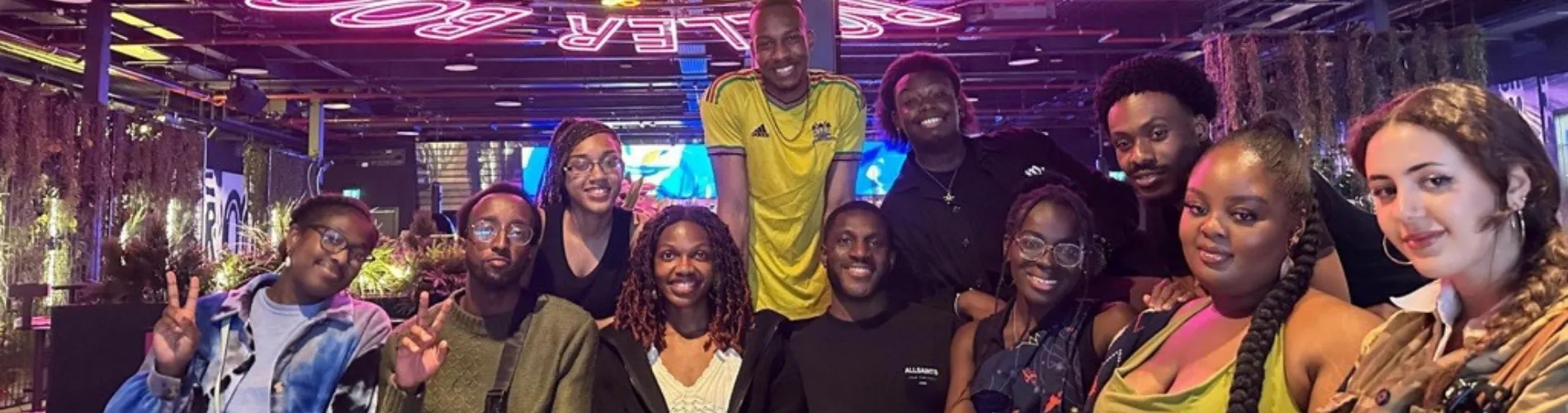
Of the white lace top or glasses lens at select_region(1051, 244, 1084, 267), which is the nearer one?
glasses lens at select_region(1051, 244, 1084, 267)

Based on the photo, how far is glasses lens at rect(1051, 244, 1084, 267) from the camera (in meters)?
2.68

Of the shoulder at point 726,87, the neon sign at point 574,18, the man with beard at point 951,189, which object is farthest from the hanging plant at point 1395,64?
the shoulder at point 726,87

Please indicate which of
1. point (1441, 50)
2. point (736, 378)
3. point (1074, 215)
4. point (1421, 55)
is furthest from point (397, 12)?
point (1441, 50)

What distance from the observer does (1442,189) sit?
60.5 inches

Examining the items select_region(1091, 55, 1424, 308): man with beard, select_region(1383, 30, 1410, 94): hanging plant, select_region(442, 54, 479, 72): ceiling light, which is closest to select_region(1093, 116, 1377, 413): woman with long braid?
select_region(1091, 55, 1424, 308): man with beard

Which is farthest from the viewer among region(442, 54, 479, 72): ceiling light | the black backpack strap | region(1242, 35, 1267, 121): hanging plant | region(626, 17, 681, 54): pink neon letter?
region(442, 54, 479, 72): ceiling light

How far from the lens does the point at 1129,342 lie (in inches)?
88.9

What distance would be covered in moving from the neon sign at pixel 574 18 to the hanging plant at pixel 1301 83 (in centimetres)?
336

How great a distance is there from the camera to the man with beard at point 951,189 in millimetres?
3381

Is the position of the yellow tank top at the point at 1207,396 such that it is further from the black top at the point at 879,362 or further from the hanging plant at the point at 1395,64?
the hanging plant at the point at 1395,64

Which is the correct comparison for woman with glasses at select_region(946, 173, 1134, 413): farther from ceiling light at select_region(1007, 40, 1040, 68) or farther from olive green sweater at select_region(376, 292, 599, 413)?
ceiling light at select_region(1007, 40, 1040, 68)

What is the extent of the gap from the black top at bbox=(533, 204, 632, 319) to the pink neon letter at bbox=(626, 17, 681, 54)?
4782 mm

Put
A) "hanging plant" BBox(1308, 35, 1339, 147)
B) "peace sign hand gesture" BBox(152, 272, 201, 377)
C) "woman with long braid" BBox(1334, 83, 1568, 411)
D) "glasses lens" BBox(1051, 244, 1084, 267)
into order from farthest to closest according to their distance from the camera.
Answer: "hanging plant" BBox(1308, 35, 1339, 147), "peace sign hand gesture" BBox(152, 272, 201, 377), "glasses lens" BBox(1051, 244, 1084, 267), "woman with long braid" BBox(1334, 83, 1568, 411)

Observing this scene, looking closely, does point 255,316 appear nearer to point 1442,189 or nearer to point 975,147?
point 975,147
